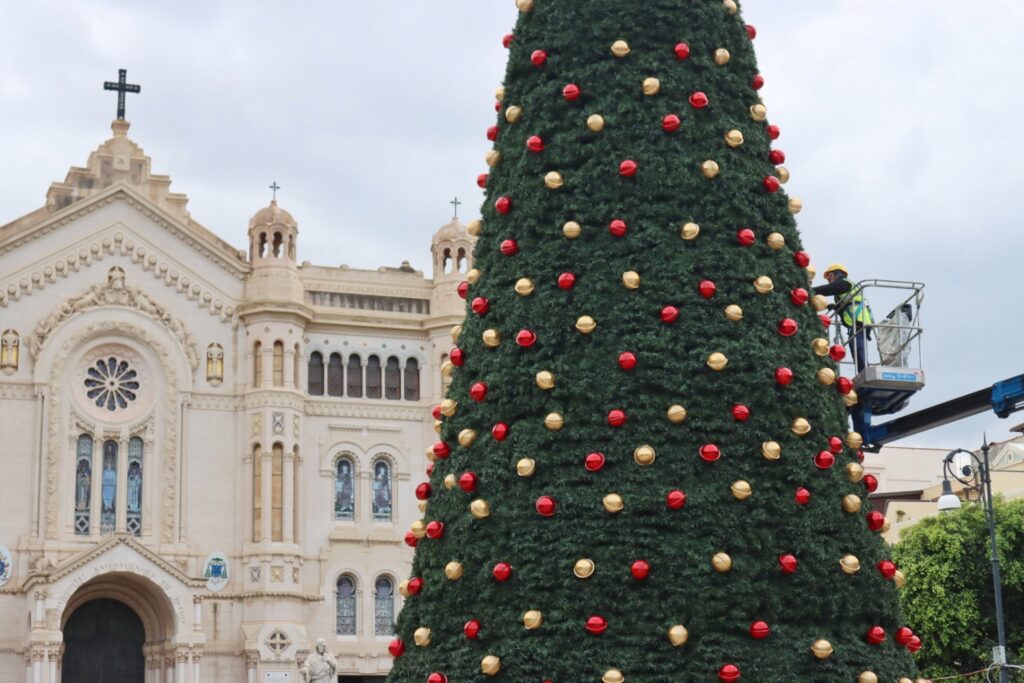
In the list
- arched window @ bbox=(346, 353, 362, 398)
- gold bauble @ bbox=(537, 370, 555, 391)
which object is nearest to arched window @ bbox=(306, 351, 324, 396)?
arched window @ bbox=(346, 353, 362, 398)

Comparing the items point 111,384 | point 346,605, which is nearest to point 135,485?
point 111,384

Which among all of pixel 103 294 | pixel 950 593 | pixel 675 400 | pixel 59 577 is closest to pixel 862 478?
pixel 675 400

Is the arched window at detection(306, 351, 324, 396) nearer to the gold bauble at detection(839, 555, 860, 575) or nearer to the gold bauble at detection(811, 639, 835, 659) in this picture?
the gold bauble at detection(839, 555, 860, 575)

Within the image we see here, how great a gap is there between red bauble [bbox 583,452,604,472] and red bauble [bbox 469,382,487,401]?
913 mm

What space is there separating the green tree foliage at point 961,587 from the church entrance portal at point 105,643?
19943 millimetres

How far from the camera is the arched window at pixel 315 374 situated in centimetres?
4241

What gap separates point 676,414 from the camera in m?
8.77

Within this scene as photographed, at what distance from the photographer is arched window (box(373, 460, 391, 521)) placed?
139ft

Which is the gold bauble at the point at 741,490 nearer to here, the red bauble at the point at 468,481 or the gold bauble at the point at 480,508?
the gold bauble at the point at 480,508

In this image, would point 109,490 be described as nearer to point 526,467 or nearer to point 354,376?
point 354,376

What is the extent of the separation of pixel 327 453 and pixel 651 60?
1303 inches

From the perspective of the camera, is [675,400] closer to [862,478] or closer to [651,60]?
[862,478]

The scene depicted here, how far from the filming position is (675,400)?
886 cm

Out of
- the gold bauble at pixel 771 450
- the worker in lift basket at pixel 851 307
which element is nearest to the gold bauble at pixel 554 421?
the gold bauble at pixel 771 450
